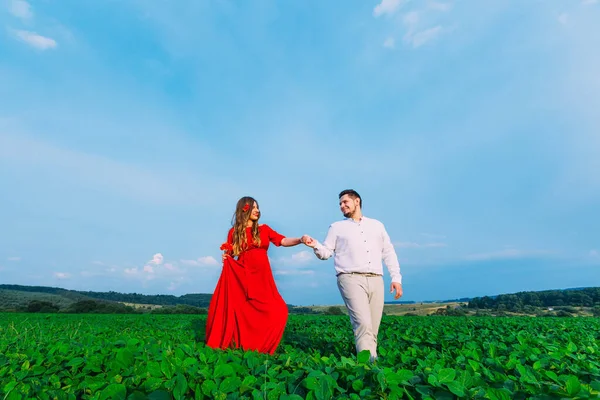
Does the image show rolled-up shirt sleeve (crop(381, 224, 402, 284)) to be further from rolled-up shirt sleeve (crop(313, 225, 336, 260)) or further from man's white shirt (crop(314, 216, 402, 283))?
rolled-up shirt sleeve (crop(313, 225, 336, 260))

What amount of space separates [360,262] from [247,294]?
90.7 inches

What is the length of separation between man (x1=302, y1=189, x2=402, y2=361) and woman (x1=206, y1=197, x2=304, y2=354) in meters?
1.08

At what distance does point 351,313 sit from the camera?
5.93 meters

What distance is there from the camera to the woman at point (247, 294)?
6.84 metres

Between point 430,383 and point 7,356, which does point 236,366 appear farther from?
point 7,356

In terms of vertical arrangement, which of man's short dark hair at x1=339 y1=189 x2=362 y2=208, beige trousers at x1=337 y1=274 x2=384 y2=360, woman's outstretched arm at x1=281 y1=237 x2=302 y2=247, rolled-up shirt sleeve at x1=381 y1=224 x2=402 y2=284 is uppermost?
man's short dark hair at x1=339 y1=189 x2=362 y2=208

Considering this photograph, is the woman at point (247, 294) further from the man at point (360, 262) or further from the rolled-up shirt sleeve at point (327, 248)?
the man at point (360, 262)

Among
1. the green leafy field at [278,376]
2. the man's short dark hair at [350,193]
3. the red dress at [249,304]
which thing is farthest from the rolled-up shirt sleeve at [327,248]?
the green leafy field at [278,376]

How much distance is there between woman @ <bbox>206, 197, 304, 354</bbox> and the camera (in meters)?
6.84

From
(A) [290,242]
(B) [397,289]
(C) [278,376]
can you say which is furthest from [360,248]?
(C) [278,376]

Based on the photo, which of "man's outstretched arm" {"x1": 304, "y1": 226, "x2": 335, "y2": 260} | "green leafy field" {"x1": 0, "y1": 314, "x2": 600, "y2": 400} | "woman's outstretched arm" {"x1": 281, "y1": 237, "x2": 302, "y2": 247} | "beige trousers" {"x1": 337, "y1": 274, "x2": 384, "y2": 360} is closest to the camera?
"green leafy field" {"x1": 0, "y1": 314, "x2": 600, "y2": 400}

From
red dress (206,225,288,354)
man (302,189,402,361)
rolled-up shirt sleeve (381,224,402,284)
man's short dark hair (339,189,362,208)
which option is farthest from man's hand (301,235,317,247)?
rolled-up shirt sleeve (381,224,402,284)

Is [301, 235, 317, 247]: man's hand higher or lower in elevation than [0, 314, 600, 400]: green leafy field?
higher

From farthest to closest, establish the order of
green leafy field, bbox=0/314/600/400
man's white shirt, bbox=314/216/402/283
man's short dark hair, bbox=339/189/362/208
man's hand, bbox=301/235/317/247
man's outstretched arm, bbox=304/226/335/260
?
man's hand, bbox=301/235/317/247 → man's short dark hair, bbox=339/189/362/208 → man's outstretched arm, bbox=304/226/335/260 → man's white shirt, bbox=314/216/402/283 → green leafy field, bbox=0/314/600/400
